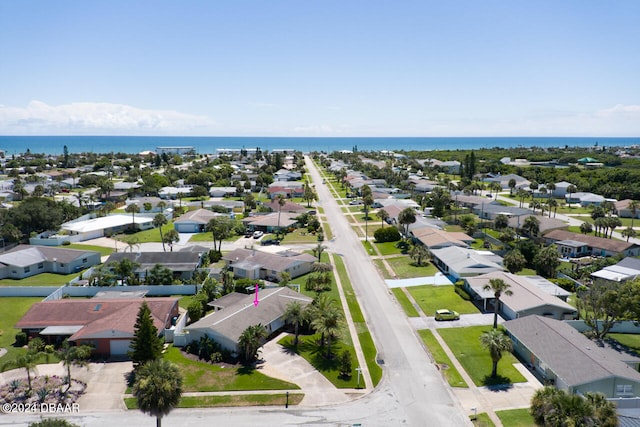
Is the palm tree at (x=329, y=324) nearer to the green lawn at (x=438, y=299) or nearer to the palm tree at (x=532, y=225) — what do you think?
the green lawn at (x=438, y=299)

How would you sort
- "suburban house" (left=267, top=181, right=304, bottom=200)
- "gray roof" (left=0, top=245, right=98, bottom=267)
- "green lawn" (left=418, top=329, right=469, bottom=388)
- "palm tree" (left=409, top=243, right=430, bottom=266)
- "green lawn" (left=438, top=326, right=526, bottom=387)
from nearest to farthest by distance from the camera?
"green lawn" (left=418, top=329, right=469, bottom=388), "green lawn" (left=438, top=326, right=526, bottom=387), "gray roof" (left=0, top=245, right=98, bottom=267), "palm tree" (left=409, top=243, right=430, bottom=266), "suburban house" (left=267, top=181, right=304, bottom=200)

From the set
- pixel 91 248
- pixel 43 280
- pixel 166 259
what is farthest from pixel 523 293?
pixel 91 248

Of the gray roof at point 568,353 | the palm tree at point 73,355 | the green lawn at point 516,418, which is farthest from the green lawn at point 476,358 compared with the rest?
the palm tree at point 73,355

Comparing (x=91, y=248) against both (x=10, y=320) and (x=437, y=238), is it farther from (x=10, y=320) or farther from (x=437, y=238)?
(x=437, y=238)

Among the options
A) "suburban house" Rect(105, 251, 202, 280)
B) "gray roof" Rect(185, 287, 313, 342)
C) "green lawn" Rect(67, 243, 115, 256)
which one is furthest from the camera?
"green lawn" Rect(67, 243, 115, 256)

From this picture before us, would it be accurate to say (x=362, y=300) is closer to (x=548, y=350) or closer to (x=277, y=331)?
(x=277, y=331)

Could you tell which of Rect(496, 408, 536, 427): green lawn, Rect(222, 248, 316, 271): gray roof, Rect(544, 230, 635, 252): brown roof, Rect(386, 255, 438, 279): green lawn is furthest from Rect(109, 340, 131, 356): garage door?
Rect(544, 230, 635, 252): brown roof

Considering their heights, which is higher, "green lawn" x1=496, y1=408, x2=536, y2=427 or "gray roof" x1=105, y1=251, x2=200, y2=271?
"gray roof" x1=105, y1=251, x2=200, y2=271

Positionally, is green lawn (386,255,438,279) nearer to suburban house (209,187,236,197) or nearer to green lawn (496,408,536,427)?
green lawn (496,408,536,427)
